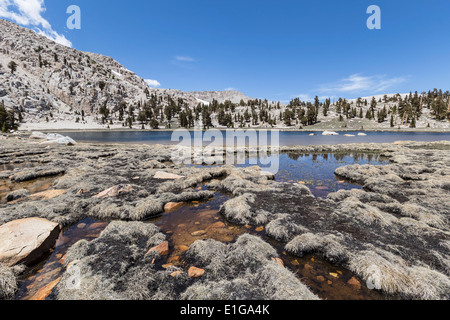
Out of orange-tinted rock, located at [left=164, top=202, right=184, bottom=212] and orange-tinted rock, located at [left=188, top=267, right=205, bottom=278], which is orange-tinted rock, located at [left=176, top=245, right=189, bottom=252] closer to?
orange-tinted rock, located at [left=188, top=267, right=205, bottom=278]

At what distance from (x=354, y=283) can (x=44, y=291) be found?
32.8 feet

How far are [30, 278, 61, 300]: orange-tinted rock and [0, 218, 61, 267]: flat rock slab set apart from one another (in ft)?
6.63

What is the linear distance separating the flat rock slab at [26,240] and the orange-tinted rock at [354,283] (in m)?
11.7

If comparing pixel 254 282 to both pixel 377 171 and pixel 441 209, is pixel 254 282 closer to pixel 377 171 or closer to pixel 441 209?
pixel 441 209

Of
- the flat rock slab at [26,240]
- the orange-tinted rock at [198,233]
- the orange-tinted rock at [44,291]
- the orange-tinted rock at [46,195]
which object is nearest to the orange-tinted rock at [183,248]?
the orange-tinted rock at [198,233]

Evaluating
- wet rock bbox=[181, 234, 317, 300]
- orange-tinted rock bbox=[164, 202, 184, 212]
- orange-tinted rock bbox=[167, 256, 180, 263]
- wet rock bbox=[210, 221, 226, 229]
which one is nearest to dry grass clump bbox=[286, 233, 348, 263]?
wet rock bbox=[181, 234, 317, 300]

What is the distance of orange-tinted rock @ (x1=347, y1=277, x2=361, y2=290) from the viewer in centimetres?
586

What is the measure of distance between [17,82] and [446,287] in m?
289

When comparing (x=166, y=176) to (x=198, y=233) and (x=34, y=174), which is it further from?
(x=34, y=174)

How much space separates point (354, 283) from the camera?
600 cm

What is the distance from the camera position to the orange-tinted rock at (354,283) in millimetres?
5855

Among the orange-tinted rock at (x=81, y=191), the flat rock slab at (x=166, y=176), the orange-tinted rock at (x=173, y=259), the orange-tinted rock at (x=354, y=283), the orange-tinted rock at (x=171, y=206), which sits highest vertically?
the flat rock slab at (x=166, y=176)

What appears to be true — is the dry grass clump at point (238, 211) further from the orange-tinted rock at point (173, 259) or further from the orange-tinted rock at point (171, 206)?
the orange-tinted rock at point (173, 259)

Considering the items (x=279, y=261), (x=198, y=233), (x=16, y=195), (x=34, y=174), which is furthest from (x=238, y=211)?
(x=34, y=174)
